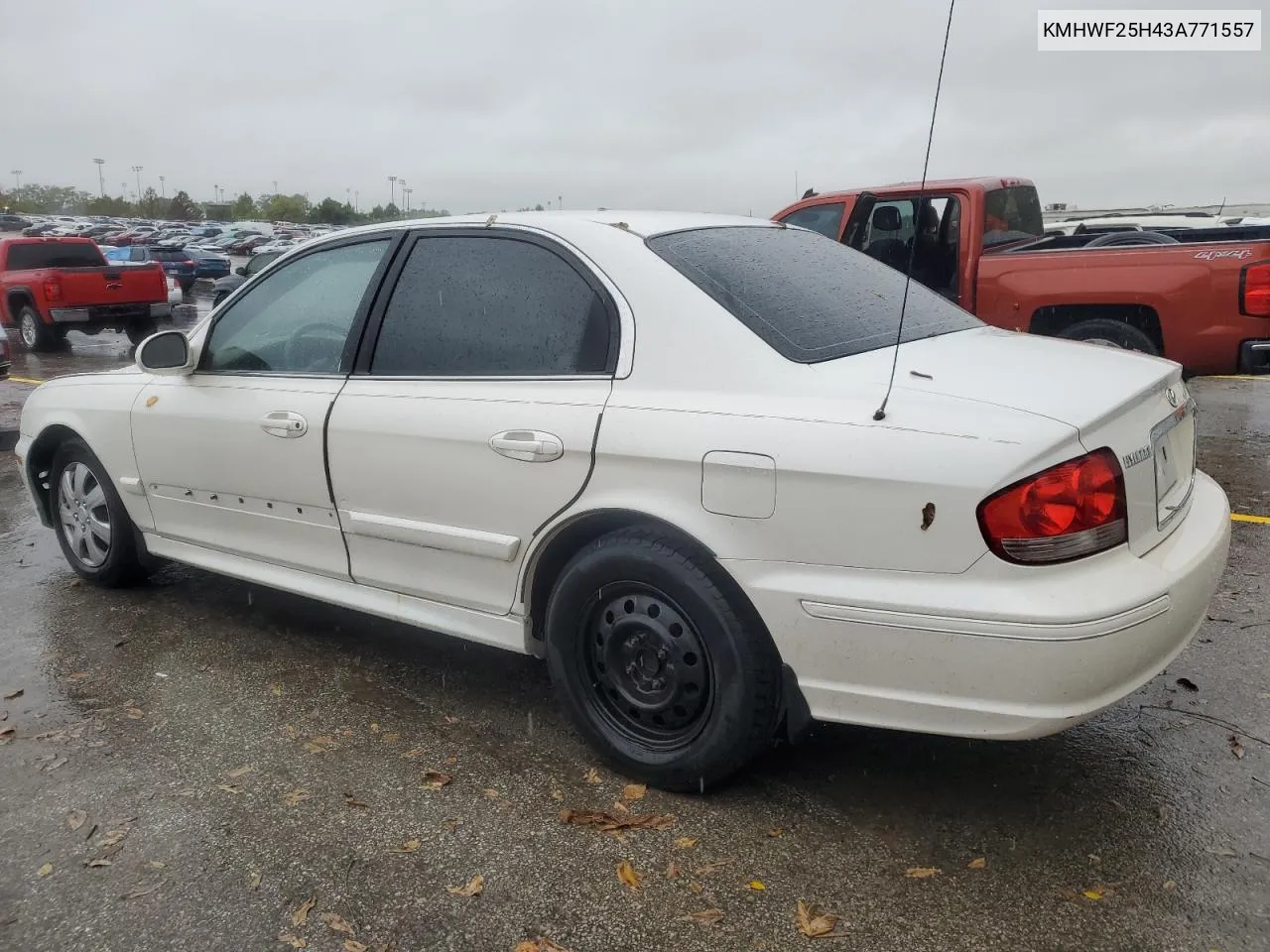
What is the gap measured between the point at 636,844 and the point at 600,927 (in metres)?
0.33

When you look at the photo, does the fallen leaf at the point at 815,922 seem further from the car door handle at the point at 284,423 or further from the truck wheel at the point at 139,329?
the truck wheel at the point at 139,329

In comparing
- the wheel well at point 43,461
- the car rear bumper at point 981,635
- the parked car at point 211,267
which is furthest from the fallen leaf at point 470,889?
the parked car at point 211,267

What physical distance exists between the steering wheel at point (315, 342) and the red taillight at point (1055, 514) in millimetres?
2322

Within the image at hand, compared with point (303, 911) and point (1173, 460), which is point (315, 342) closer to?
point (303, 911)

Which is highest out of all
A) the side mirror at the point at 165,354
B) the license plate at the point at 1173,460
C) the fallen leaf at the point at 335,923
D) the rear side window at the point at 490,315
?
the rear side window at the point at 490,315

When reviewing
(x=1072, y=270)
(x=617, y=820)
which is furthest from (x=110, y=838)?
(x=1072, y=270)

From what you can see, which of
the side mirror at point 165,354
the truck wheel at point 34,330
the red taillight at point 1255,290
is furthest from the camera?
the truck wheel at point 34,330

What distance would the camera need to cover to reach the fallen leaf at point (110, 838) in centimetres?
281

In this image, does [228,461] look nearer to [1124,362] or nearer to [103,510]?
[103,510]

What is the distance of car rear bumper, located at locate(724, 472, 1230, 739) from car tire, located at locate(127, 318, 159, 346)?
1602cm

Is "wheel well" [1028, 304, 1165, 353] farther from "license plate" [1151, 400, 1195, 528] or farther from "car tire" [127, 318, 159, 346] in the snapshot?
"car tire" [127, 318, 159, 346]

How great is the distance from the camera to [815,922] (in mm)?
2408

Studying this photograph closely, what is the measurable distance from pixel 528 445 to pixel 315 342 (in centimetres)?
122

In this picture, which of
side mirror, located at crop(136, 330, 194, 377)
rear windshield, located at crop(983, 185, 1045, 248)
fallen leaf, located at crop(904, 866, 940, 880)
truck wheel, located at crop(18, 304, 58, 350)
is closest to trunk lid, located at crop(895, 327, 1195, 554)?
fallen leaf, located at crop(904, 866, 940, 880)
